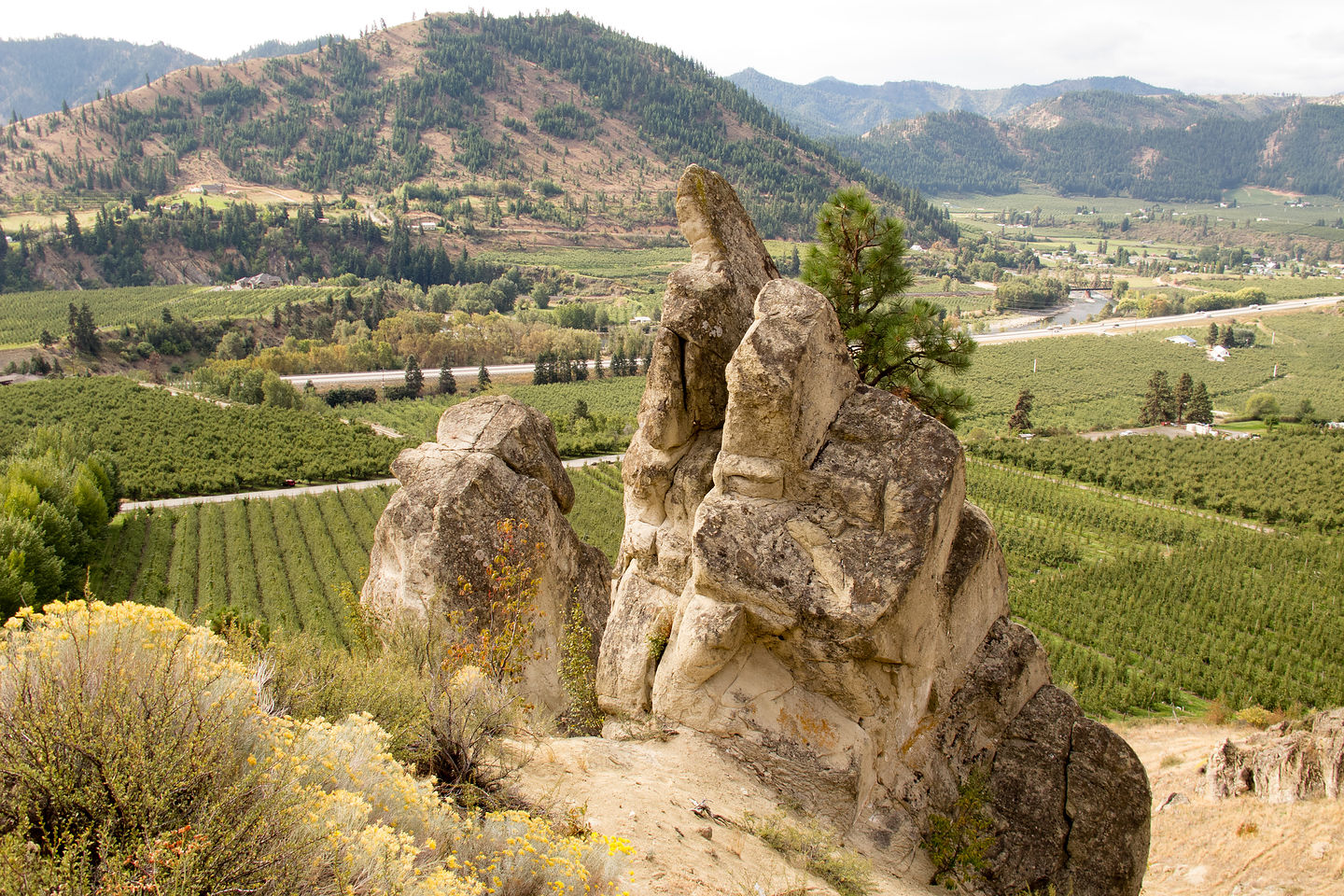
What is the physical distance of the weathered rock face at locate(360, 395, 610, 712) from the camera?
1564 cm

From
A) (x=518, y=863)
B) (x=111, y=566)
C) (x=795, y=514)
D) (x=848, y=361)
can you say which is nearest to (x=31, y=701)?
(x=518, y=863)

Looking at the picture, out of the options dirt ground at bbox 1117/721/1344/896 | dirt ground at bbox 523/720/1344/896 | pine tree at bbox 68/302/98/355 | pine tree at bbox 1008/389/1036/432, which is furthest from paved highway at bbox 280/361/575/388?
dirt ground at bbox 523/720/1344/896

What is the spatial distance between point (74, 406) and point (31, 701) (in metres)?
83.4

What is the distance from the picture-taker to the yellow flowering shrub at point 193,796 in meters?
5.55

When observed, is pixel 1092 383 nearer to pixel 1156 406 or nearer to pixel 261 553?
pixel 1156 406

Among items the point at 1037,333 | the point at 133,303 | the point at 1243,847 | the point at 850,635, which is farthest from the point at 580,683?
the point at 1037,333

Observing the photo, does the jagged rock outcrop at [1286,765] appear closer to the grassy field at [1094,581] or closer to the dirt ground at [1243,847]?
the dirt ground at [1243,847]

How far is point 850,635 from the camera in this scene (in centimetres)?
1072

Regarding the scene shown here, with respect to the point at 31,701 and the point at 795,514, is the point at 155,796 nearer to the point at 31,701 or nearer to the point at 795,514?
the point at 31,701

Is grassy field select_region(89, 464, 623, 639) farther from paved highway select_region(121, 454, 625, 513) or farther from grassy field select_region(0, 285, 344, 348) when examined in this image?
grassy field select_region(0, 285, 344, 348)

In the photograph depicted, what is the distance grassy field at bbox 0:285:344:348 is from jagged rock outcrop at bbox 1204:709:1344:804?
444 ft

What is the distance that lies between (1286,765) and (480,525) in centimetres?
1999

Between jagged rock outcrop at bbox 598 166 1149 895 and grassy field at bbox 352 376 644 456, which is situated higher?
jagged rock outcrop at bbox 598 166 1149 895

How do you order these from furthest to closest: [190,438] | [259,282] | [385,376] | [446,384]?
1. [259,282]
2. [385,376]
3. [446,384]
4. [190,438]
